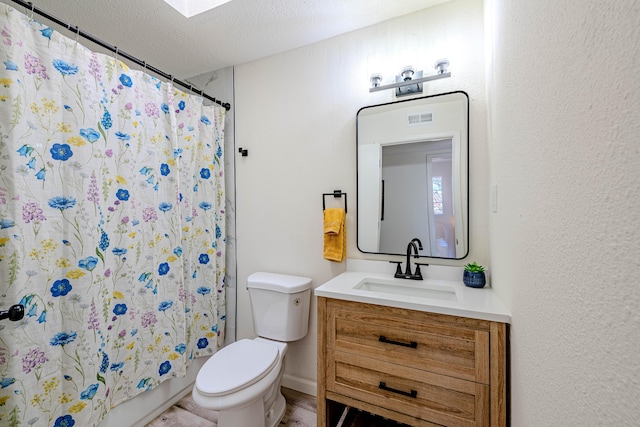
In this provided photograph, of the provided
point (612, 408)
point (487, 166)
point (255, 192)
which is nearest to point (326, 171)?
point (255, 192)

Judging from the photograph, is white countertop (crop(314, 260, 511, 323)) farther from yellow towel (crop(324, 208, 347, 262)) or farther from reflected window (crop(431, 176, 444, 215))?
reflected window (crop(431, 176, 444, 215))

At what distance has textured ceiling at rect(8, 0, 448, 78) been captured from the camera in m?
1.50

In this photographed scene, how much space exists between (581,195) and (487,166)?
106 cm

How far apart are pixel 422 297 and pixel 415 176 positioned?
26.4 inches

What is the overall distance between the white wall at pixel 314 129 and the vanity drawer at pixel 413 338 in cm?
51

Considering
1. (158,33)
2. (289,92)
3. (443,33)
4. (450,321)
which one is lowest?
(450,321)

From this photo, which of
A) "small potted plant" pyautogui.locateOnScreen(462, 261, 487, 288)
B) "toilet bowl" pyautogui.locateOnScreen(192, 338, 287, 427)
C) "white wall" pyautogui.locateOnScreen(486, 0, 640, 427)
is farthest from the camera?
"small potted plant" pyautogui.locateOnScreen(462, 261, 487, 288)

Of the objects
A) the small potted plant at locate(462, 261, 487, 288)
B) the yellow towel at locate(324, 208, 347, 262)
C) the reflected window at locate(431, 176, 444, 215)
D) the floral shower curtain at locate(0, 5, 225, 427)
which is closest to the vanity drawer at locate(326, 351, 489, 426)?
the small potted plant at locate(462, 261, 487, 288)

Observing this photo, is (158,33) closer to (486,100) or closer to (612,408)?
(486,100)

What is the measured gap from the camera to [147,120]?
5.11ft

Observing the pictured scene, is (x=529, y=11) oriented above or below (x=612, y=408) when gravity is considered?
above

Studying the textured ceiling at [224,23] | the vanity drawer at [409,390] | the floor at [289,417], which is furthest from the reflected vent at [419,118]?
the floor at [289,417]

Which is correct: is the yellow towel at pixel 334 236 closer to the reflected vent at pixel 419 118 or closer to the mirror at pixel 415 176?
the mirror at pixel 415 176

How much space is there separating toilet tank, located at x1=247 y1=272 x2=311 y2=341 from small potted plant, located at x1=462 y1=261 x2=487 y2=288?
0.92 m
